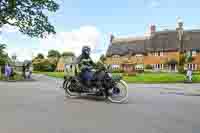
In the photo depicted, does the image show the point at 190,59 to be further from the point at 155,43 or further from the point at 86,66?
→ the point at 86,66

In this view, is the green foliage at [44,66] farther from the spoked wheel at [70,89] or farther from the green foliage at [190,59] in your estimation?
the spoked wheel at [70,89]

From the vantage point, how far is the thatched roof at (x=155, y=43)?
244 feet

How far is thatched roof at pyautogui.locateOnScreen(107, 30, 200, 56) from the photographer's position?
74.2 metres

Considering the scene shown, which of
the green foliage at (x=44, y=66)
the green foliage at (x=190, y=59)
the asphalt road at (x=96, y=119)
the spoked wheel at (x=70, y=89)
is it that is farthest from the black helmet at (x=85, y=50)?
the green foliage at (x=44, y=66)

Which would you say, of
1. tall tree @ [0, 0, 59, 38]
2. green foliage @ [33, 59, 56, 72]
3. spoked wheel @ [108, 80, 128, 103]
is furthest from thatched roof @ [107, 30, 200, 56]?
spoked wheel @ [108, 80, 128, 103]

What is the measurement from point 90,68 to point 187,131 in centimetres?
639

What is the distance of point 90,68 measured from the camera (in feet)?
40.9

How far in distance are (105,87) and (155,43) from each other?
226 ft

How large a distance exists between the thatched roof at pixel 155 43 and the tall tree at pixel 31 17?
57.9m

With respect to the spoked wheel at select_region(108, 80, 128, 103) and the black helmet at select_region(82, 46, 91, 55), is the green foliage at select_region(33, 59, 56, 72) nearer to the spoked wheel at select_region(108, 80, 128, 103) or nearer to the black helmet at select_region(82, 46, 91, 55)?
the black helmet at select_region(82, 46, 91, 55)

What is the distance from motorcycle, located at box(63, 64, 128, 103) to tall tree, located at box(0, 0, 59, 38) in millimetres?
6498

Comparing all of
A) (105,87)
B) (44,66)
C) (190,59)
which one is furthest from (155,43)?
(105,87)

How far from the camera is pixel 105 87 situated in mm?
11953

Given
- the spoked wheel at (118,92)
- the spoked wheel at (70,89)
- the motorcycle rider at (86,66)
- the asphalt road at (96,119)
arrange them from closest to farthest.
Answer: the asphalt road at (96,119), the spoked wheel at (118,92), the motorcycle rider at (86,66), the spoked wheel at (70,89)
